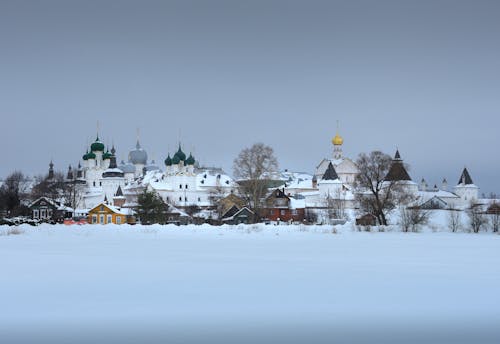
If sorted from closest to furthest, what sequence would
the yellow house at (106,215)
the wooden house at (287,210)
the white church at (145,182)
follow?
the yellow house at (106,215)
the wooden house at (287,210)
the white church at (145,182)

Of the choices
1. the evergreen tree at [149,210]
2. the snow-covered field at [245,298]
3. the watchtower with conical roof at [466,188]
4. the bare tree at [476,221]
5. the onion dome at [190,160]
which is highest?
the onion dome at [190,160]

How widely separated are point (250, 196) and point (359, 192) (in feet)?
27.8

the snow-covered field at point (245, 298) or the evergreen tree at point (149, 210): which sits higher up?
the evergreen tree at point (149, 210)

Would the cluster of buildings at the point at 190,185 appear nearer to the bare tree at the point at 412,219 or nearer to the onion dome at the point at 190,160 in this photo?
the onion dome at the point at 190,160

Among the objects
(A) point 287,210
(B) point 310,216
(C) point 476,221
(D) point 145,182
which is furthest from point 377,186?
(D) point 145,182

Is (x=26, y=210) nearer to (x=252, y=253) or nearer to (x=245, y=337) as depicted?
(x=252, y=253)

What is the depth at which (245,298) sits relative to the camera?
38.7 ft

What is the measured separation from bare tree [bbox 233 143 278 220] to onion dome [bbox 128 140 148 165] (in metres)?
74.9

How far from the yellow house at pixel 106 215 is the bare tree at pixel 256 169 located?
1924 centimetres

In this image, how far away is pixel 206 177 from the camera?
106125 mm

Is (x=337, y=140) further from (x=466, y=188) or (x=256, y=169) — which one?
(x=256, y=169)

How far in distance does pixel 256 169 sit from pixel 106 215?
70.1ft

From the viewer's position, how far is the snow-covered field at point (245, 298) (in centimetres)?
962

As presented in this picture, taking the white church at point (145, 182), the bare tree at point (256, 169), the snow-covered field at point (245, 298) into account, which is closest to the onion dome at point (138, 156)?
the white church at point (145, 182)
